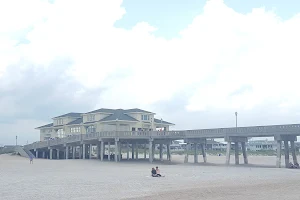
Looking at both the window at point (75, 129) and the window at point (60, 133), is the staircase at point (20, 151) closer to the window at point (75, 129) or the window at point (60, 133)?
the window at point (60, 133)

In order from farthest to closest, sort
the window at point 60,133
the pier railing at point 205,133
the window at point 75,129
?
the window at point 60,133 < the window at point 75,129 < the pier railing at point 205,133

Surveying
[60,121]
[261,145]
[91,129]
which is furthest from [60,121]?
[261,145]

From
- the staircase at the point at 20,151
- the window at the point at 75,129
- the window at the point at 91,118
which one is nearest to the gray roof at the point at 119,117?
the window at the point at 91,118

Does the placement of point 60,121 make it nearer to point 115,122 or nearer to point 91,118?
point 91,118

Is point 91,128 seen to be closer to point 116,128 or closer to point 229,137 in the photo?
point 116,128

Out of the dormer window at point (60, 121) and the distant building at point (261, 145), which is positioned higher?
the dormer window at point (60, 121)

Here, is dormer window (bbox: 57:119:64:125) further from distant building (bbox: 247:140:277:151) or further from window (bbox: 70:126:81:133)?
distant building (bbox: 247:140:277:151)

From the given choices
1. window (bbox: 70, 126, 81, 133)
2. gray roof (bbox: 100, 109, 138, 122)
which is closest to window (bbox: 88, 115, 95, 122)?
gray roof (bbox: 100, 109, 138, 122)

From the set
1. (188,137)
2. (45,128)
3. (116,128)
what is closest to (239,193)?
(188,137)

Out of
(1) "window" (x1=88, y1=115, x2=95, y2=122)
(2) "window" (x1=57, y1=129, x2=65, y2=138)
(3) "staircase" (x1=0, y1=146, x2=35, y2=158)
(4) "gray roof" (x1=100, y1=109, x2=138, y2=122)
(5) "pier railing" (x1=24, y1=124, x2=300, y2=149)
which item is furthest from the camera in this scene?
(2) "window" (x1=57, y1=129, x2=65, y2=138)

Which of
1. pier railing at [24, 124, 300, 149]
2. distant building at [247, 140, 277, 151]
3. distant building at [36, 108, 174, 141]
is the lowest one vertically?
distant building at [247, 140, 277, 151]

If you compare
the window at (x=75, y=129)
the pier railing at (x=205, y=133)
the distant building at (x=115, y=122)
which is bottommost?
the pier railing at (x=205, y=133)

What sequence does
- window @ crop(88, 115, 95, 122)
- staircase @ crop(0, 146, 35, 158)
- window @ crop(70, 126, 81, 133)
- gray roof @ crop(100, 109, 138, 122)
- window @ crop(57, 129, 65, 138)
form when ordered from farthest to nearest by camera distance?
1. window @ crop(57, 129, 65, 138)
2. window @ crop(70, 126, 81, 133)
3. staircase @ crop(0, 146, 35, 158)
4. window @ crop(88, 115, 95, 122)
5. gray roof @ crop(100, 109, 138, 122)

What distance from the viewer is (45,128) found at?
70.4m
